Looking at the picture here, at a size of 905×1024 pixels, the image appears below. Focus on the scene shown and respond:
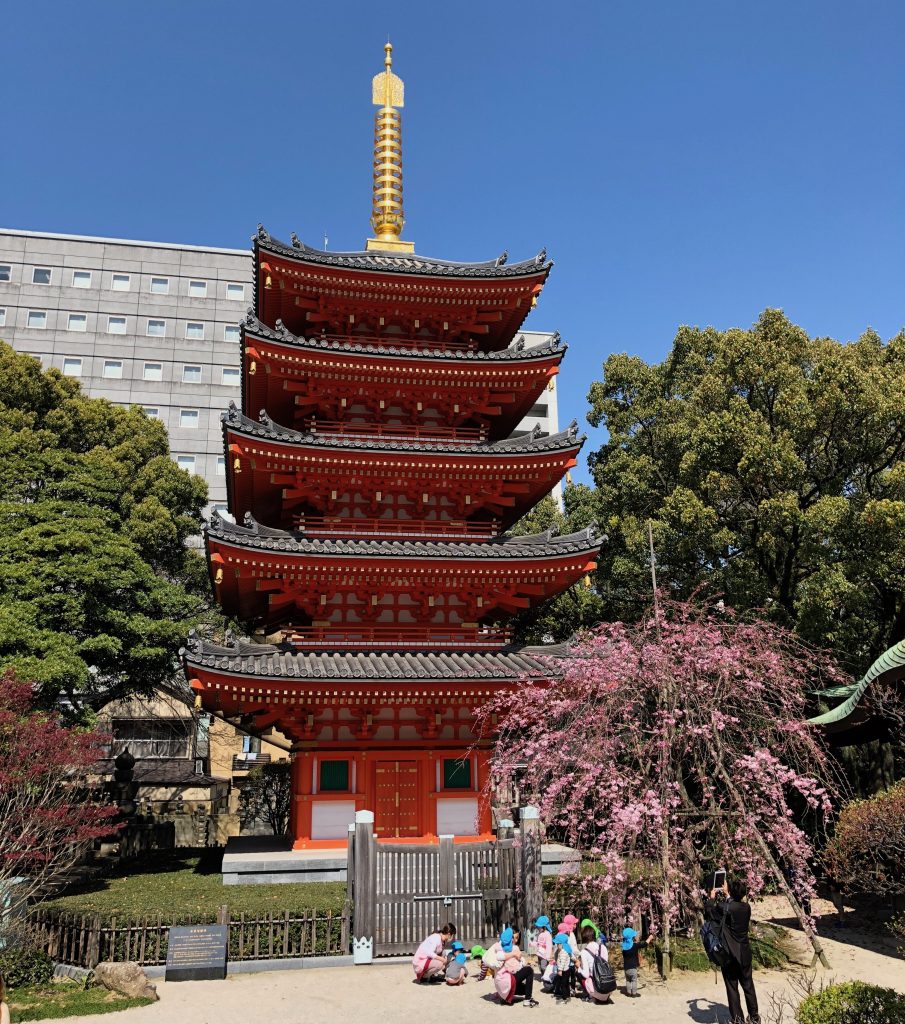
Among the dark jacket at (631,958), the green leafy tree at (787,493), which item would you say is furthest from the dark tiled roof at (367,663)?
the green leafy tree at (787,493)

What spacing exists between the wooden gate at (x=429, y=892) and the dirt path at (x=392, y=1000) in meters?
0.66

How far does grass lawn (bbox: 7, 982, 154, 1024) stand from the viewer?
1132 centimetres

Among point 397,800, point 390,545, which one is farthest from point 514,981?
point 390,545

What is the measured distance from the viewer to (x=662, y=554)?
85.4 feet

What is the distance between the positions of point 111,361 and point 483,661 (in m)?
45.1

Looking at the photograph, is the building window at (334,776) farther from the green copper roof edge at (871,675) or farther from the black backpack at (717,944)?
the green copper roof edge at (871,675)

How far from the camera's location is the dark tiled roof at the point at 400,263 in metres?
21.0

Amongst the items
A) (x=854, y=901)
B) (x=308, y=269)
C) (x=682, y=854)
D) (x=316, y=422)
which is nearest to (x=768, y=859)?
(x=682, y=854)

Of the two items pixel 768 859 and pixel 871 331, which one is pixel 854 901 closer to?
pixel 768 859

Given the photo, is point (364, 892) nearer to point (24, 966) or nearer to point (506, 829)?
point (506, 829)

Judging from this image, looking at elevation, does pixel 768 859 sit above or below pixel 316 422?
below

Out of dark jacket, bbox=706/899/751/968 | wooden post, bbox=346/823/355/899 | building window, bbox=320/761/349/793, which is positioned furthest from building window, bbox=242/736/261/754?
dark jacket, bbox=706/899/751/968

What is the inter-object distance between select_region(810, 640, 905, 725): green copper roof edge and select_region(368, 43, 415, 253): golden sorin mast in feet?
57.0

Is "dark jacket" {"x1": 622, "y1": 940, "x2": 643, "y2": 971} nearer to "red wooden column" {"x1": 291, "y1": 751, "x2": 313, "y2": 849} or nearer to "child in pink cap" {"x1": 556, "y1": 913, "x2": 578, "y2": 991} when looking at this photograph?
"child in pink cap" {"x1": 556, "y1": 913, "x2": 578, "y2": 991}
